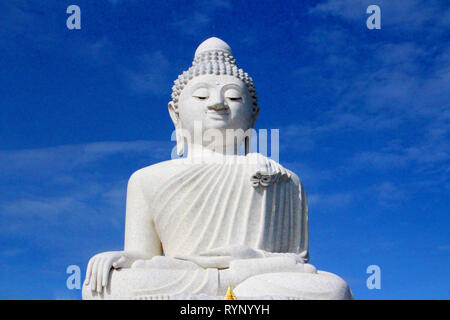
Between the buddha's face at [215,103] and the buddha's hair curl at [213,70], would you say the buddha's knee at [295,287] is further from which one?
the buddha's hair curl at [213,70]

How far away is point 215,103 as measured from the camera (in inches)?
329

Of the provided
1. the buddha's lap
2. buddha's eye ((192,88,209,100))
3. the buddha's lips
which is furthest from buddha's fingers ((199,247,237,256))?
buddha's eye ((192,88,209,100))

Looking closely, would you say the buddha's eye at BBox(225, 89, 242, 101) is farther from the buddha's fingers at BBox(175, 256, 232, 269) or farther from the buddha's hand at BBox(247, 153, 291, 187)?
the buddha's fingers at BBox(175, 256, 232, 269)

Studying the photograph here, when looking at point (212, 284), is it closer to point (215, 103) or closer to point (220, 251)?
point (220, 251)

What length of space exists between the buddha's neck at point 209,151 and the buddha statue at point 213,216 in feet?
0.04

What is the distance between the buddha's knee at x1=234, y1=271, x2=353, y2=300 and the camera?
6.56 m

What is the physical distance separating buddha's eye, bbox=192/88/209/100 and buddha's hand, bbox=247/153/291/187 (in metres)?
1.07

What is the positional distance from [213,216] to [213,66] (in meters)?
2.08

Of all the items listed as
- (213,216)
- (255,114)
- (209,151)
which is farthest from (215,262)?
(255,114)

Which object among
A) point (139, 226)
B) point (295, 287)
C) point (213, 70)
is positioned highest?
point (213, 70)

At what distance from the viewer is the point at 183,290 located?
22.1ft
